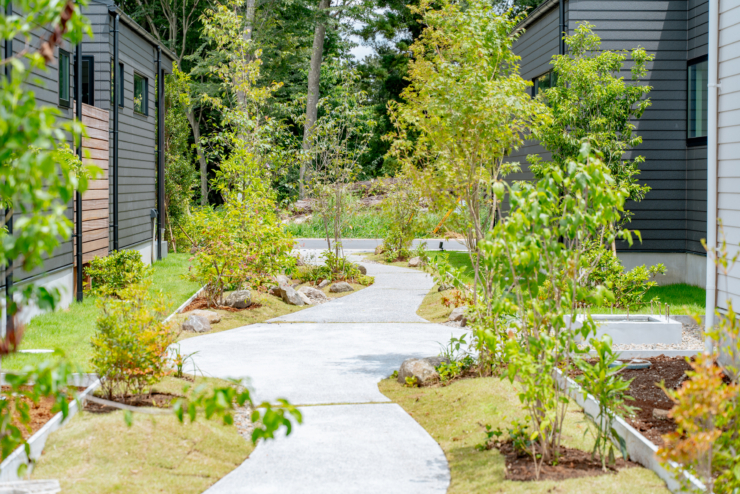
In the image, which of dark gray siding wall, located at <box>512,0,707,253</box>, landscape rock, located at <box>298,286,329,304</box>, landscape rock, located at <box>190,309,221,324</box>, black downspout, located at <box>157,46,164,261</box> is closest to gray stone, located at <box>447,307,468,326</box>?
landscape rock, located at <box>298,286,329,304</box>

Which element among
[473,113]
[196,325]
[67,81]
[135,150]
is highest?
[67,81]

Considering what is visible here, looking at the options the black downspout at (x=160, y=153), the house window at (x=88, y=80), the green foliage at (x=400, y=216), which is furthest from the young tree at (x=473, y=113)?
the black downspout at (x=160, y=153)

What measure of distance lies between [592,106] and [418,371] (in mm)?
5984

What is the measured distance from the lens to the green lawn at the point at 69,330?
6.79 m

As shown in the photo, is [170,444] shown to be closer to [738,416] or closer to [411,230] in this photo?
[738,416]

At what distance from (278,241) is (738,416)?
29.8 ft

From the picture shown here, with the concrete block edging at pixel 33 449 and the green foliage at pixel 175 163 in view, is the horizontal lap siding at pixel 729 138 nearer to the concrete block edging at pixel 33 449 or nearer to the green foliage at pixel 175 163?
the concrete block edging at pixel 33 449

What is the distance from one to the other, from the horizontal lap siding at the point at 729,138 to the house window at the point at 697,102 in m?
6.04

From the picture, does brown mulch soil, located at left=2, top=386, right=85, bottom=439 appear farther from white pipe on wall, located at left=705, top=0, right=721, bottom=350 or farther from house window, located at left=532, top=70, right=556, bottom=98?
house window, located at left=532, top=70, right=556, bottom=98

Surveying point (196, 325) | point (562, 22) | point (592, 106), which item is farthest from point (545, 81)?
point (196, 325)

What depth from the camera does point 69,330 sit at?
859cm

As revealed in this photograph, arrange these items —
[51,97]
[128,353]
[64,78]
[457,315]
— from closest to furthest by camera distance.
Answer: [128,353] < [51,97] < [457,315] < [64,78]

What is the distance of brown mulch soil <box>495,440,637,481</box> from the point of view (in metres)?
4.16

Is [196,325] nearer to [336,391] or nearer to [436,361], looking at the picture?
[336,391]
